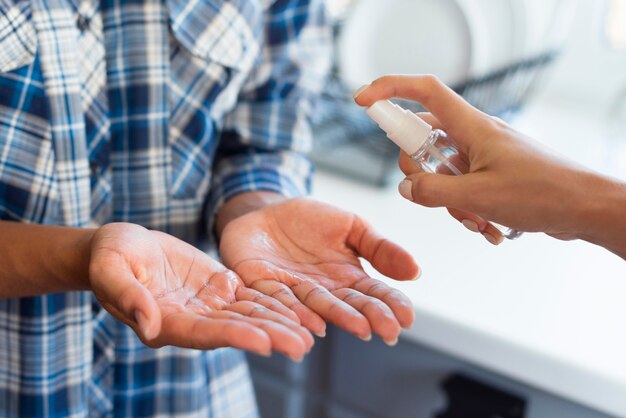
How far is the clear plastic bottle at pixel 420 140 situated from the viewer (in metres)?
0.50

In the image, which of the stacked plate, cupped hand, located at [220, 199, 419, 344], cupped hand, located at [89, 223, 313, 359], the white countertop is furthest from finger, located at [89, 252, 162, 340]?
the stacked plate

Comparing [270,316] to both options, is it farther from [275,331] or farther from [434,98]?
[434,98]

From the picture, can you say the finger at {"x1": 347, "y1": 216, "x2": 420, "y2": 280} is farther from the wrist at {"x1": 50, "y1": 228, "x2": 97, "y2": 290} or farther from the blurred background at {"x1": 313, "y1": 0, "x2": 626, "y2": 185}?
the blurred background at {"x1": 313, "y1": 0, "x2": 626, "y2": 185}

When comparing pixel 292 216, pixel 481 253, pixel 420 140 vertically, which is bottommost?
pixel 481 253

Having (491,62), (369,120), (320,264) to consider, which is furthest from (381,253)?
(491,62)

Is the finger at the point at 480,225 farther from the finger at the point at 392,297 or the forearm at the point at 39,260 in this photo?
the forearm at the point at 39,260

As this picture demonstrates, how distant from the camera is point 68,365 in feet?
2.16

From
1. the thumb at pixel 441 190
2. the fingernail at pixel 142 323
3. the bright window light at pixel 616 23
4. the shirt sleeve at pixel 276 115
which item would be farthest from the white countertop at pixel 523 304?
the bright window light at pixel 616 23

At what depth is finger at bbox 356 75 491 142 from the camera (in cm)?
47

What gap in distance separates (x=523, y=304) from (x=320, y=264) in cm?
24

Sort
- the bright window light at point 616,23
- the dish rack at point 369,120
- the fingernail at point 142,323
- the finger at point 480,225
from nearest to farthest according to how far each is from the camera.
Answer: the fingernail at point 142,323 < the finger at point 480,225 < the dish rack at point 369,120 < the bright window light at point 616,23

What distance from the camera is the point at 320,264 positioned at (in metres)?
0.58

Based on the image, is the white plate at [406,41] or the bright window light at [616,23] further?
the bright window light at [616,23]

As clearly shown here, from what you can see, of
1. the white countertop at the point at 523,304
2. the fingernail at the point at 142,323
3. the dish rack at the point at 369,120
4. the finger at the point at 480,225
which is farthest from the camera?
the dish rack at the point at 369,120
